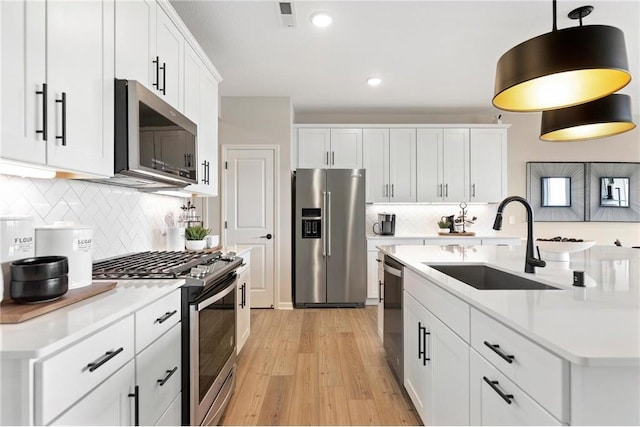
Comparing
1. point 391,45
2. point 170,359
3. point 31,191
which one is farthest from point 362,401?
point 391,45

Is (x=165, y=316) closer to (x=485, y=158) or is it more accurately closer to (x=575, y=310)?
(x=575, y=310)

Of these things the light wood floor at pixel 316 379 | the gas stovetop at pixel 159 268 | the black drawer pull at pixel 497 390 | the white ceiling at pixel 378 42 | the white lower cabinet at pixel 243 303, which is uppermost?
the white ceiling at pixel 378 42

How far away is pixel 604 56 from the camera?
1403 millimetres

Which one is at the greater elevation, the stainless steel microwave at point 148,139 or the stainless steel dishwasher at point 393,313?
the stainless steel microwave at point 148,139

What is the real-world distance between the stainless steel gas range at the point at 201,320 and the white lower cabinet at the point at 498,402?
3.84 feet

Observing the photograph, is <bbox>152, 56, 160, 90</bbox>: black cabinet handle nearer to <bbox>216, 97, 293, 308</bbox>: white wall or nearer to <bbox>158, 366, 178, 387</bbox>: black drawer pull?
<bbox>158, 366, 178, 387</bbox>: black drawer pull

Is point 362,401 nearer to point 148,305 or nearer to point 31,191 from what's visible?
point 148,305

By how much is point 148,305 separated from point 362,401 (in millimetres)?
1572

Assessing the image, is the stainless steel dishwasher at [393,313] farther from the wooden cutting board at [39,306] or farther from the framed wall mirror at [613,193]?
the framed wall mirror at [613,193]

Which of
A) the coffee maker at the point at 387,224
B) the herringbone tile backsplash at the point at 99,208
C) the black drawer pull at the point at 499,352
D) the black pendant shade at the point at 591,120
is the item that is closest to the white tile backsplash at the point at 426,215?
the coffee maker at the point at 387,224

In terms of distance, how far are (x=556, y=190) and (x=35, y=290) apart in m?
5.95

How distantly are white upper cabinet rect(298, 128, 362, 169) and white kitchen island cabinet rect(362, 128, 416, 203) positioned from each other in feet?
0.46

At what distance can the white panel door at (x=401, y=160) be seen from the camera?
189 inches

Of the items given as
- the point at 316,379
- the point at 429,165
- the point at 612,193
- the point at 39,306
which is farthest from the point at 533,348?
the point at 612,193
